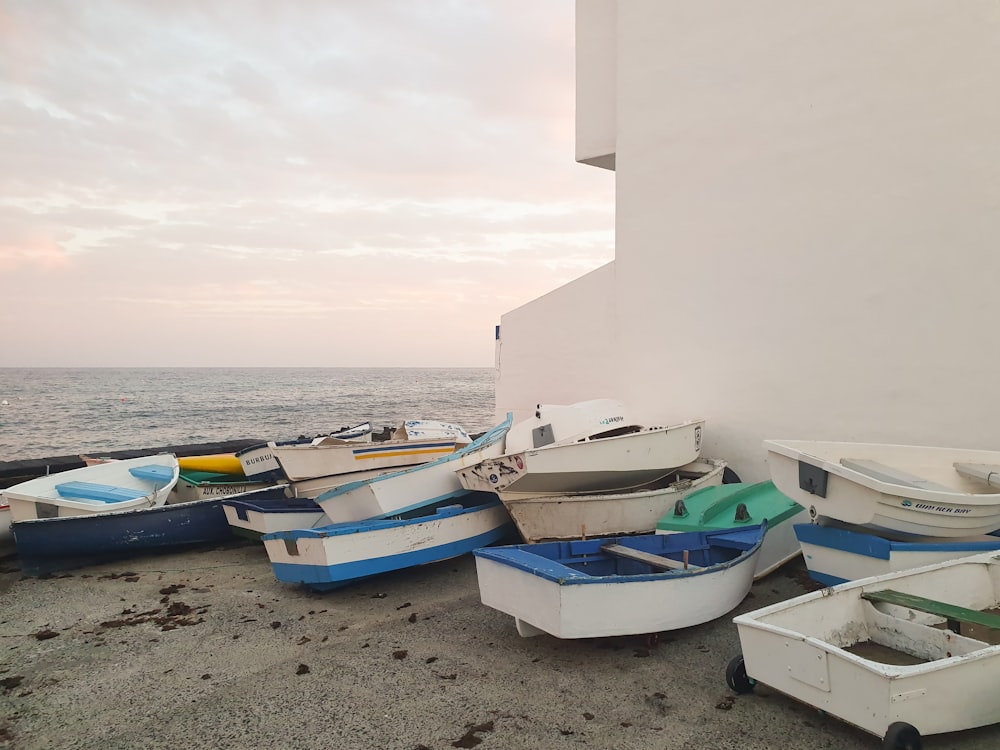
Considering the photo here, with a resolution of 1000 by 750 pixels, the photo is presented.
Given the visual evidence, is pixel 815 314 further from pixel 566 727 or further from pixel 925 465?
pixel 566 727

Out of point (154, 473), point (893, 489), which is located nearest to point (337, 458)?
point (154, 473)

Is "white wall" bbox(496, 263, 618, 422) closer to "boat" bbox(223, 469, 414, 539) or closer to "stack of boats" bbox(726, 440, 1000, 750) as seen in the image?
"boat" bbox(223, 469, 414, 539)

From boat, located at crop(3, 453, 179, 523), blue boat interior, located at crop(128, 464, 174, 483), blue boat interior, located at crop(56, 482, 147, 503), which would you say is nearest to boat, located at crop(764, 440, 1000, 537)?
boat, located at crop(3, 453, 179, 523)

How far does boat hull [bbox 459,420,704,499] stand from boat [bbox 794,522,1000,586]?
2.00m

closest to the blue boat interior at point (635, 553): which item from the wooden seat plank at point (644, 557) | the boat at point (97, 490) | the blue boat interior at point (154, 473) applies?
the wooden seat plank at point (644, 557)

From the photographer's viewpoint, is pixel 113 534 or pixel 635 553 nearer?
pixel 635 553

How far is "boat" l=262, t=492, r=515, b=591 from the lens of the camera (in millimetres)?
5551

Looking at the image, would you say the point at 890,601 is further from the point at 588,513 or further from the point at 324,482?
the point at 324,482

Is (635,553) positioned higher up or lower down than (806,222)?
lower down

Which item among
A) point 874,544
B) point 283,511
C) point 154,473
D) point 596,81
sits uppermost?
point 596,81

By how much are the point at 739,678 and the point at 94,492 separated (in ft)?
24.2

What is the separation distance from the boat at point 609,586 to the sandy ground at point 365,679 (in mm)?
295

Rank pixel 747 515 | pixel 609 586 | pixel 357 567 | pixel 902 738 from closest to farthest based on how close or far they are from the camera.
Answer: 1. pixel 902 738
2. pixel 609 586
3. pixel 357 567
4. pixel 747 515

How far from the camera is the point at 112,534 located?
23.1ft
